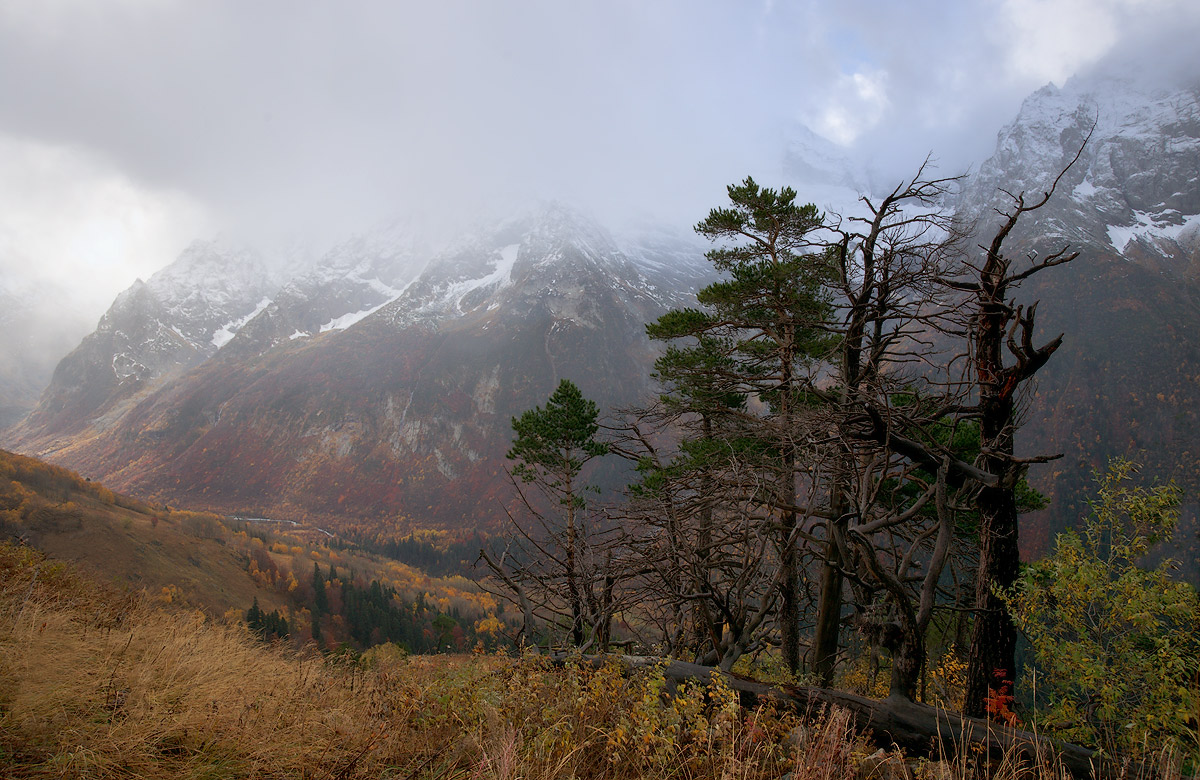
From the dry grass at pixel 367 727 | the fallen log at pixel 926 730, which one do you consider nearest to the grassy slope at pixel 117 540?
the dry grass at pixel 367 727

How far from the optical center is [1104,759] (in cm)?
399

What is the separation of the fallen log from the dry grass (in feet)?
0.78

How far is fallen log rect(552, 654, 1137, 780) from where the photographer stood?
3992 millimetres

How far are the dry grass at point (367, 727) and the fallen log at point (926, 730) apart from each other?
238mm

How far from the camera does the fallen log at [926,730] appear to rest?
157 inches

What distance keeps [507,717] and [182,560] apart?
2946 inches

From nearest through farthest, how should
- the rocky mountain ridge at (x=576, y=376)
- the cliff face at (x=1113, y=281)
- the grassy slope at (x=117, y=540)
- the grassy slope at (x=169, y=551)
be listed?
the grassy slope at (x=117, y=540) → the grassy slope at (x=169, y=551) → the cliff face at (x=1113, y=281) → the rocky mountain ridge at (x=576, y=376)

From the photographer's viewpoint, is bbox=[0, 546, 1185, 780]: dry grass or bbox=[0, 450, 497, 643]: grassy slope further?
bbox=[0, 450, 497, 643]: grassy slope

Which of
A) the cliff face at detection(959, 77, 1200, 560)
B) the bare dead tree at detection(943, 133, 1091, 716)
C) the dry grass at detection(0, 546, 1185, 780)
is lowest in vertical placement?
the dry grass at detection(0, 546, 1185, 780)

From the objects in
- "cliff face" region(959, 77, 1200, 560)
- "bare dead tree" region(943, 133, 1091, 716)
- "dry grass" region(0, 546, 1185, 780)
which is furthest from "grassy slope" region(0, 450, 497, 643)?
"cliff face" region(959, 77, 1200, 560)

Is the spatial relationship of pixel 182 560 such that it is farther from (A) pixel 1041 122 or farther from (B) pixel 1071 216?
(A) pixel 1041 122

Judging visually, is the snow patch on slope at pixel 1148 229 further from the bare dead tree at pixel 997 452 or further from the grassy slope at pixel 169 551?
the grassy slope at pixel 169 551

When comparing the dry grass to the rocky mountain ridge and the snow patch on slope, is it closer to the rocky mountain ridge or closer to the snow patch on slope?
the rocky mountain ridge

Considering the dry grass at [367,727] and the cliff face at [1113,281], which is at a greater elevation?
the cliff face at [1113,281]
